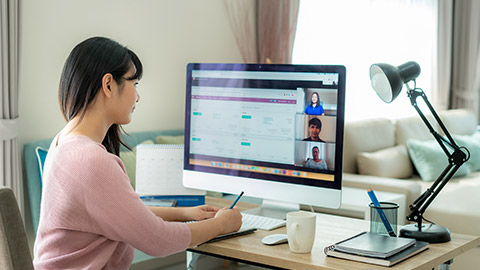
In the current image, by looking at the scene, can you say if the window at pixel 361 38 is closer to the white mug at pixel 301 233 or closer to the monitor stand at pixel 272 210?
the monitor stand at pixel 272 210

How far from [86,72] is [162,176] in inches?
26.0

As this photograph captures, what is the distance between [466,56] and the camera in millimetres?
6348

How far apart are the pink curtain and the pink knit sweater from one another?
309 cm

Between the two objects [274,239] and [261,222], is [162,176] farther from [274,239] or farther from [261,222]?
[274,239]

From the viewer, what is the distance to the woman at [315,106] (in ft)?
5.57

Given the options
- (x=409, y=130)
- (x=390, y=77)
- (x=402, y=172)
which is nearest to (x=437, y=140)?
(x=390, y=77)

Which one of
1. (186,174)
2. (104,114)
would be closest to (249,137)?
(186,174)

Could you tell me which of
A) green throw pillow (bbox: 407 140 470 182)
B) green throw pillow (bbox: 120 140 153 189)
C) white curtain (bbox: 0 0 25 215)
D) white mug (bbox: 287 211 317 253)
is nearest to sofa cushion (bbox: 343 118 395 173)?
green throw pillow (bbox: 407 140 470 182)

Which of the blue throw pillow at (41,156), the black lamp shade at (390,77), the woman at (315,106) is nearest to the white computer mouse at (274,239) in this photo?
the woman at (315,106)

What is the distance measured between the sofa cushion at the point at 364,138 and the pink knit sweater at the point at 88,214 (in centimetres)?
276

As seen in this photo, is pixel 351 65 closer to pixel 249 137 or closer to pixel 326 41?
pixel 326 41

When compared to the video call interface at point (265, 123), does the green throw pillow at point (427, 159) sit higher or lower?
lower

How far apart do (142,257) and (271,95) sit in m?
1.45

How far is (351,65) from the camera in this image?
192 inches
